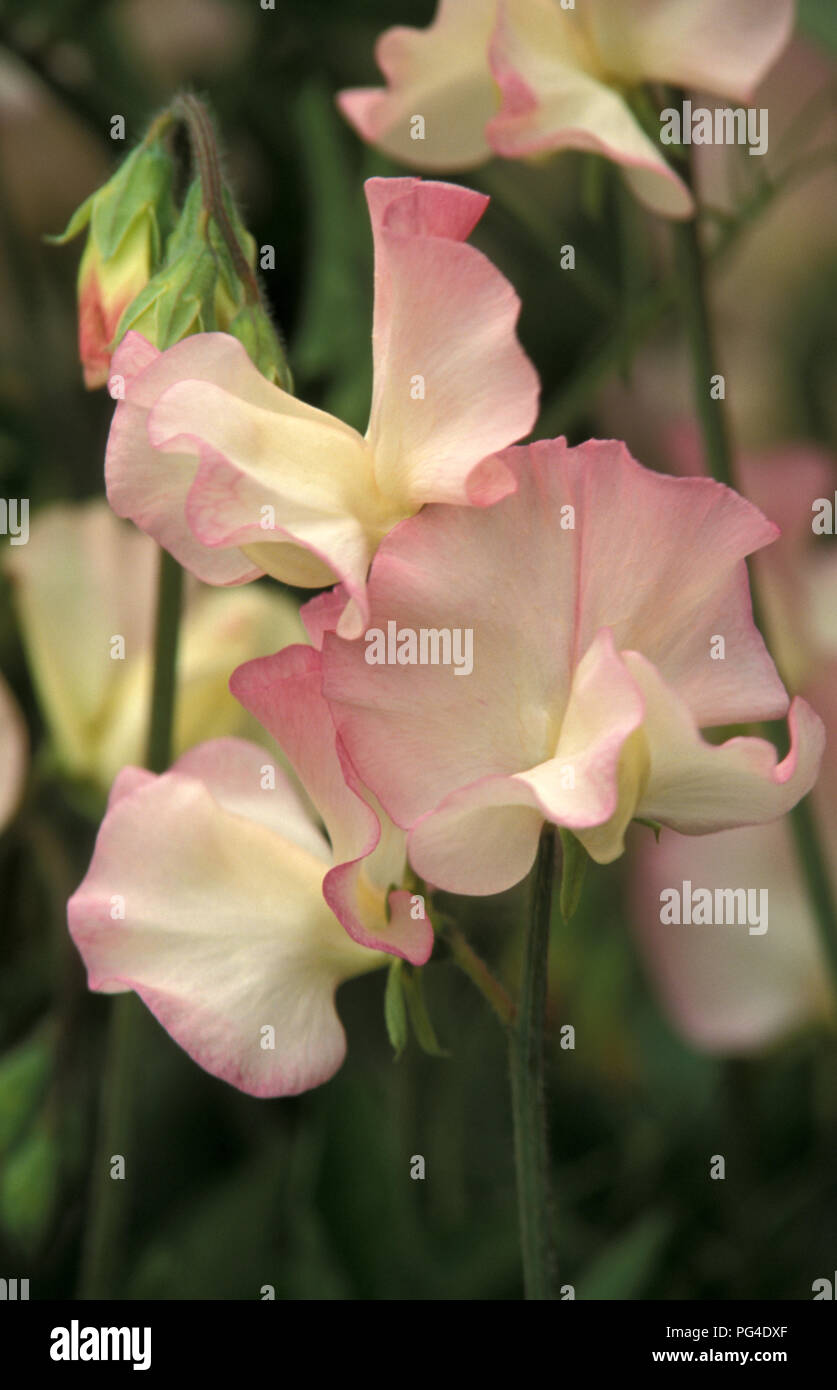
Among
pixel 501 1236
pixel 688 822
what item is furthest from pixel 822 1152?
pixel 688 822

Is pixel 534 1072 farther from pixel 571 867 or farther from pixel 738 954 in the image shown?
pixel 738 954

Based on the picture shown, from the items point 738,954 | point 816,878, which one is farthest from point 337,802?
point 738,954

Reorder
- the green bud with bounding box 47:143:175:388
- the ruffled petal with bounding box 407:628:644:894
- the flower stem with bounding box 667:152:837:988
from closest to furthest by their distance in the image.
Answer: the ruffled petal with bounding box 407:628:644:894
the green bud with bounding box 47:143:175:388
the flower stem with bounding box 667:152:837:988

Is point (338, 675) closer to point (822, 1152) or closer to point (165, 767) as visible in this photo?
point (165, 767)

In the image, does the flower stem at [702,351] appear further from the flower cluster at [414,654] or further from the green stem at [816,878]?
the flower cluster at [414,654]

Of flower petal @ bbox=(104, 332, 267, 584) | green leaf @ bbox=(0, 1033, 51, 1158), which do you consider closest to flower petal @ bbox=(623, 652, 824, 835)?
flower petal @ bbox=(104, 332, 267, 584)

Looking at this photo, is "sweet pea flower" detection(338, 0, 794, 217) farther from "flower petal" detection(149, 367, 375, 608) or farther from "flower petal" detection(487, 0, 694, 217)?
"flower petal" detection(149, 367, 375, 608)
